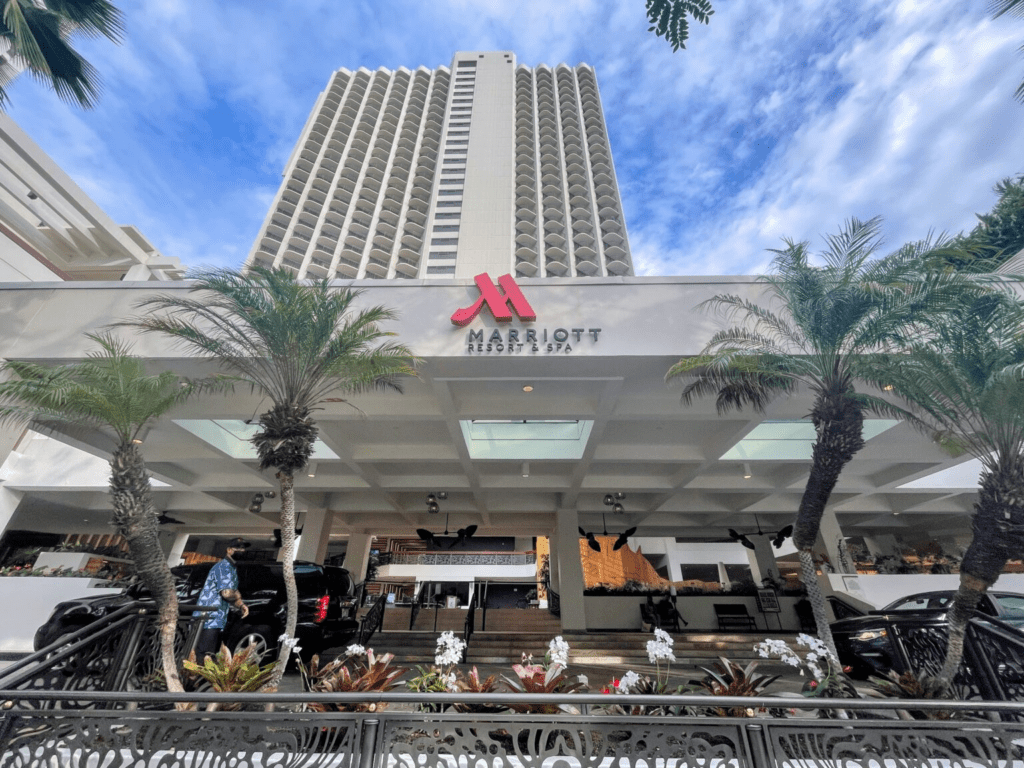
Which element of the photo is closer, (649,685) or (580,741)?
(580,741)

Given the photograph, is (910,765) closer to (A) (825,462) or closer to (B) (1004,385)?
(A) (825,462)

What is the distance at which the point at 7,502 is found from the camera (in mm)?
13211

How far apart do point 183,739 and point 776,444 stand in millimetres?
10884

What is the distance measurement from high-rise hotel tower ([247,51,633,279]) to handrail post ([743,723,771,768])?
41394mm

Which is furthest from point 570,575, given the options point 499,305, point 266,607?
point 499,305

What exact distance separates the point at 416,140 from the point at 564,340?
5937 centimetres

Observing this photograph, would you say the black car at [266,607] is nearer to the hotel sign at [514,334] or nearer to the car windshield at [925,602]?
the hotel sign at [514,334]

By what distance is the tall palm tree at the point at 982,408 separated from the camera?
4.78 m

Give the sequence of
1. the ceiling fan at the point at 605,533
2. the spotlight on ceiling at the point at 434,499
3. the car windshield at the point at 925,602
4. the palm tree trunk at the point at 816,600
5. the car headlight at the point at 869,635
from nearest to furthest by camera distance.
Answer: the palm tree trunk at the point at 816,600 → the car headlight at the point at 869,635 → the car windshield at the point at 925,602 → the spotlight on ceiling at the point at 434,499 → the ceiling fan at the point at 605,533

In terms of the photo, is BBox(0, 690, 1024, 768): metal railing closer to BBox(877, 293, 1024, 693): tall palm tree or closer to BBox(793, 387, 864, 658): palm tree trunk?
BBox(877, 293, 1024, 693): tall palm tree

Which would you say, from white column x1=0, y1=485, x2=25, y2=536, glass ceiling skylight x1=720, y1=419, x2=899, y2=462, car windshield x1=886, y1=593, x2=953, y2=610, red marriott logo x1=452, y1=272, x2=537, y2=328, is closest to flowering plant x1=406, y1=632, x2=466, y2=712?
red marriott logo x1=452, y1=272, x2=537, y2=328

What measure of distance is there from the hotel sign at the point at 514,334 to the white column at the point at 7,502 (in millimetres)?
15525

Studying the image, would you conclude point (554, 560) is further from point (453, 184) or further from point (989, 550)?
point (453, 184)

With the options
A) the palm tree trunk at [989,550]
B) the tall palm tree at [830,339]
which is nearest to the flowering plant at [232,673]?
the tall palm tree at [830,339]
